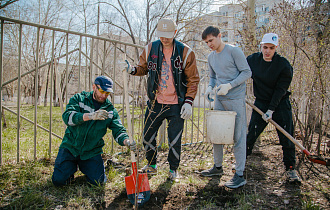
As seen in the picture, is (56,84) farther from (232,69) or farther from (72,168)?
(232,69)

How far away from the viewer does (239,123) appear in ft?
8.72

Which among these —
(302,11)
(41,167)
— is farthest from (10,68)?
(302,11)

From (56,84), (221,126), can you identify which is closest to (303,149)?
(221,126)

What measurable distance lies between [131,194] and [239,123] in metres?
1.42

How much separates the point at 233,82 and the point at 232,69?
0.21 m

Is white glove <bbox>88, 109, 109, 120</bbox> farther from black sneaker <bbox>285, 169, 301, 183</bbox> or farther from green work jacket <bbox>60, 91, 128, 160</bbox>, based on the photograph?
black sneaker <bbox>285, 169, 301, 183</bbox>

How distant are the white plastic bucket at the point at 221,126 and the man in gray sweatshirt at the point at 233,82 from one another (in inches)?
6.0

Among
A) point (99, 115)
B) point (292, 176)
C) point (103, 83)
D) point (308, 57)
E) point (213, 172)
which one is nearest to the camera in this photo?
point (99, 115)

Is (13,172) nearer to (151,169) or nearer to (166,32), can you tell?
(151,169)

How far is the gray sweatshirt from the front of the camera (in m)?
2.58

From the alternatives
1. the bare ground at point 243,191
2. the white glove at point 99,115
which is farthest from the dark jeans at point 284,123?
the white glove at point 99,115

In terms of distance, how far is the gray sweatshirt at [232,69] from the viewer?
258cm

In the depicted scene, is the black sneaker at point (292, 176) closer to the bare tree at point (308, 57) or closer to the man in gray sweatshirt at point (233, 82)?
the man in gray sweatshirt at point (233, 82)

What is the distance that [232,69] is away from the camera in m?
2.67
